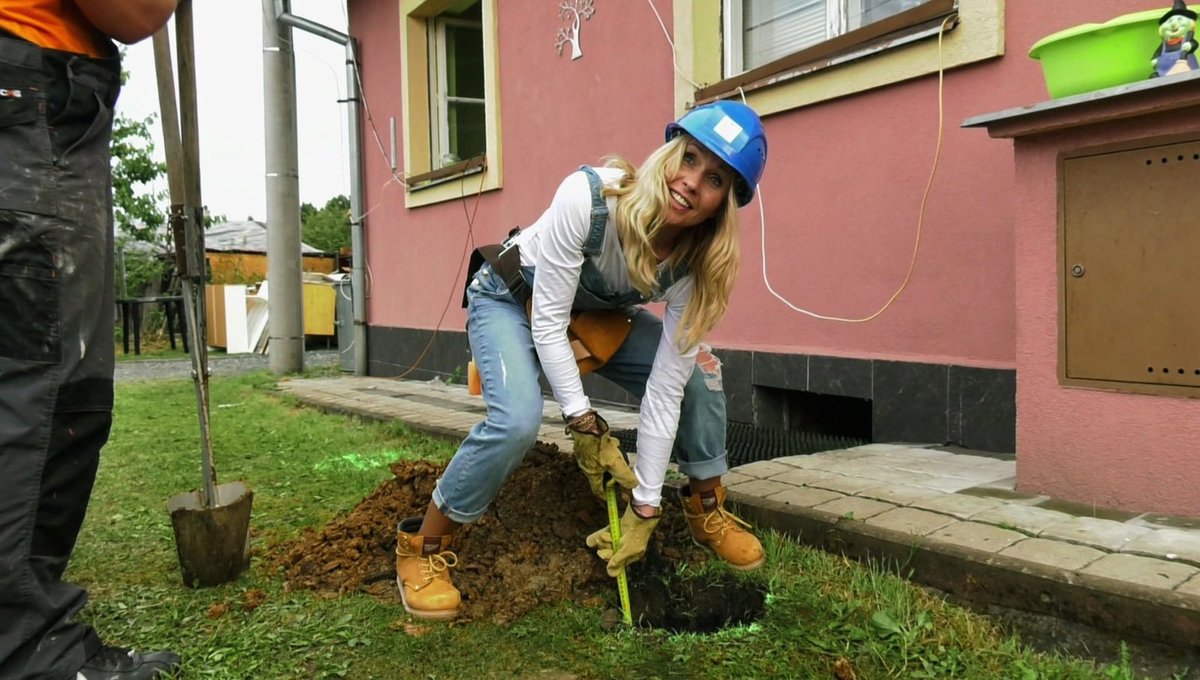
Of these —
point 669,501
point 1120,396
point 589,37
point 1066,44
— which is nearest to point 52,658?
point 669,501

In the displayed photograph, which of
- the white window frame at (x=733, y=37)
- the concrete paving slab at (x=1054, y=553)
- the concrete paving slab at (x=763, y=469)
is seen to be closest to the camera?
the concrete paving slab at (x=1054, y=553)

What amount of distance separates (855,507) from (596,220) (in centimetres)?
127

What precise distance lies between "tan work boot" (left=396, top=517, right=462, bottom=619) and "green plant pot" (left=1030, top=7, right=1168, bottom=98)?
2.40 meters

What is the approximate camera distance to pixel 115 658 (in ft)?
6.33

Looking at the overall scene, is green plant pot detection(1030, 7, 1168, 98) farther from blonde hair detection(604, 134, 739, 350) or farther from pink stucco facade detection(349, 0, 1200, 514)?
blonde hair detection(604, 134, 739, 350)

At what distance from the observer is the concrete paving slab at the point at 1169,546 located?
2.10 m

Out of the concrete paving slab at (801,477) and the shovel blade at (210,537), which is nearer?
the shovel blade at (210,537)

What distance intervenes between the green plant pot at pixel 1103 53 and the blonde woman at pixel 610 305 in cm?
102

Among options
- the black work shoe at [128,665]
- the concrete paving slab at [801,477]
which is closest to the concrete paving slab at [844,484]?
the concrete paving slab at [801,477]

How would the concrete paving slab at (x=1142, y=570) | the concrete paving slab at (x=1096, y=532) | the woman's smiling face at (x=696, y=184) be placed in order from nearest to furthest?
the concrete paving slab at (x=1142, y=570)
the concrete paving slab at (x=1096, y=532)
the woman's smiling face at (x=696, y=184)

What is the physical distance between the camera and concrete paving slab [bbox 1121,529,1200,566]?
210cm

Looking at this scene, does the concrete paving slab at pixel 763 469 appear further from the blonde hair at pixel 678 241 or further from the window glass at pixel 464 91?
the window glass at pixel 464 91

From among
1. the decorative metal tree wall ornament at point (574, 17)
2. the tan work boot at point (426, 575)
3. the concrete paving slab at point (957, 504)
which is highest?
the decorative metal tree wall ornament at point (574, 17)

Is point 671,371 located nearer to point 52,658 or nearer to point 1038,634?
point 1038,634
